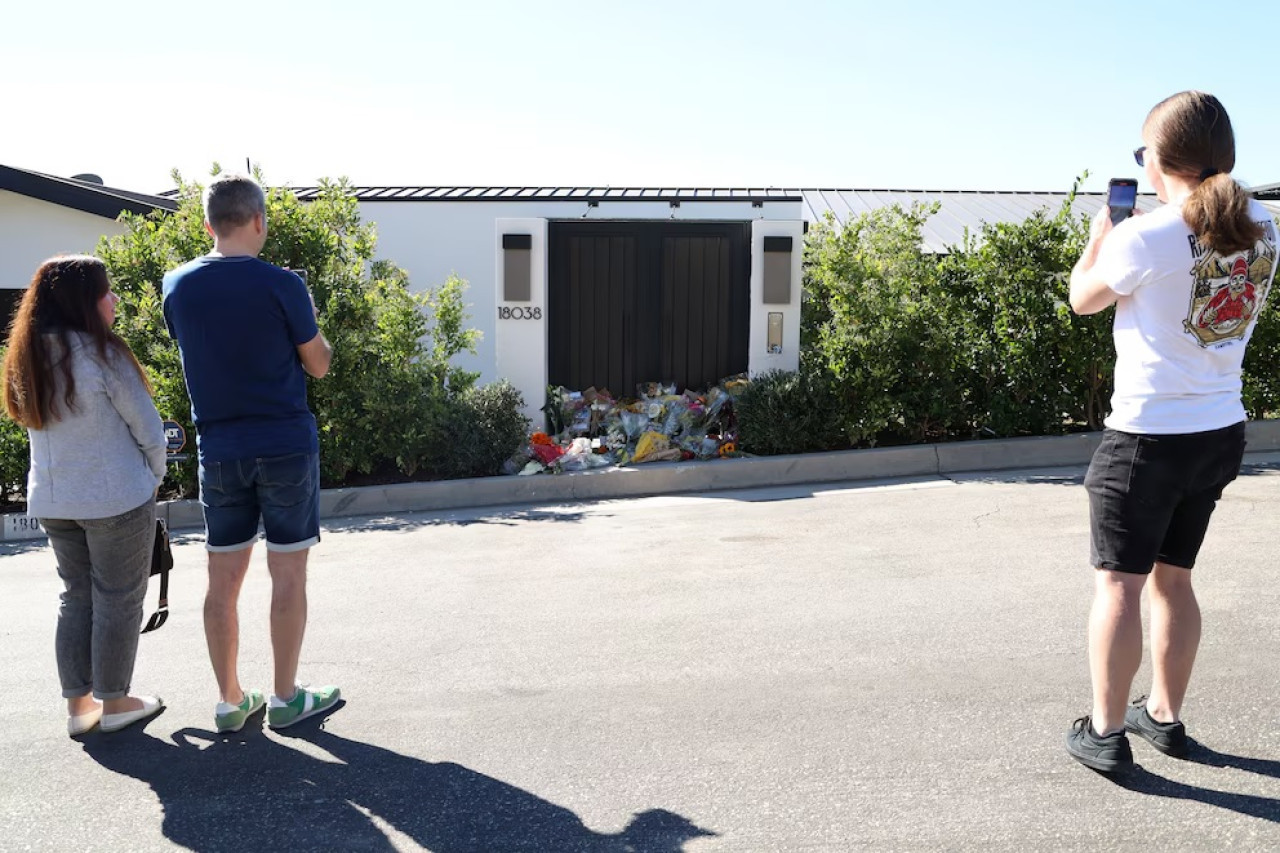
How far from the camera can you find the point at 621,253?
1080 cm

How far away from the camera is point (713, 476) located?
863 centimetres

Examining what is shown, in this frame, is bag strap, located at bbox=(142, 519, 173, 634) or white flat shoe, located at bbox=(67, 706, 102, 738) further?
bag strap, located at bbox=(142, 519, 173, 634)

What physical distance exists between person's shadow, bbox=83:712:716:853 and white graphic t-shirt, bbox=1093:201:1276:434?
178 cm

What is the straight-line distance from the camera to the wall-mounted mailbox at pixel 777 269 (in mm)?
10086

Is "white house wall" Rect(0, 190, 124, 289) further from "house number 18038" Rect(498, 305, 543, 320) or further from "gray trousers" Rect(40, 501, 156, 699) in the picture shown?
"gray trousers" Rect(40, 501, 156, 699)

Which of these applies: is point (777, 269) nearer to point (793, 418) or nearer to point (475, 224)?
point (793, 418)

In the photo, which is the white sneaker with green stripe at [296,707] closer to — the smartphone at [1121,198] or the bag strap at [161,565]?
the bag strap at [161,565]

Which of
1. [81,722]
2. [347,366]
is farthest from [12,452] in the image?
[81,722]

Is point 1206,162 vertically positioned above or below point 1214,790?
above

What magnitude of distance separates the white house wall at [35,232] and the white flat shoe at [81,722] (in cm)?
1096

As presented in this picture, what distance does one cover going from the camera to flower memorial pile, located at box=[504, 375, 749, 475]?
358 inches

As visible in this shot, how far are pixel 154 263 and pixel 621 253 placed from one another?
14.4 feet

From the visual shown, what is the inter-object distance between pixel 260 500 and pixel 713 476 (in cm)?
546

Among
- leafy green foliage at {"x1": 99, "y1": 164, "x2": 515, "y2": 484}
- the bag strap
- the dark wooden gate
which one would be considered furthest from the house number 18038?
the bag strap
